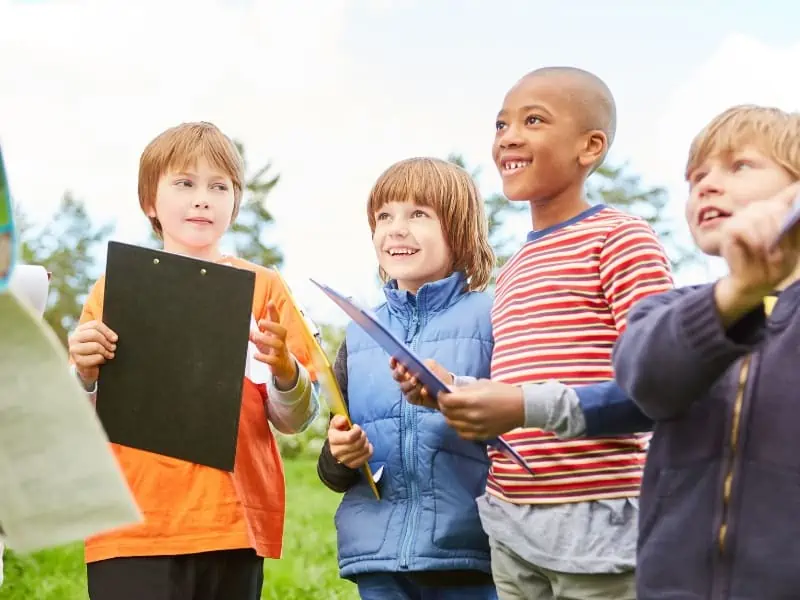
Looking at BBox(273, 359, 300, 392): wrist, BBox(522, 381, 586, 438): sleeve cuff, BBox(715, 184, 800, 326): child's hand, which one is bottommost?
BBox(522, 381, 586, 438): sleeve cuff

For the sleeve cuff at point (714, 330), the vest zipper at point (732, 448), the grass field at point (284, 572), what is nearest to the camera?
the sleeve cuff at point (714, 330)

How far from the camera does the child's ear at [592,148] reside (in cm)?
243

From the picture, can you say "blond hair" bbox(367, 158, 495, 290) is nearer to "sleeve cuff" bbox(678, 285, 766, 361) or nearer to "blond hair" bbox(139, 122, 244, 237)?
"blond hair" bbox(139, 122, 244, 237)

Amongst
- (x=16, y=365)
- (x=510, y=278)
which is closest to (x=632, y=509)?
(x=510, y=278)

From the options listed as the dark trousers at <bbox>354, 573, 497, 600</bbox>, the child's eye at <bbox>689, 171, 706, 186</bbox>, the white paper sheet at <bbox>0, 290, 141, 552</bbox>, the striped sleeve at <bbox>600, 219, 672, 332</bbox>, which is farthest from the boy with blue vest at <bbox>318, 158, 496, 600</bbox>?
the white paper sheet at <bbox>0, 290, 141, 552</bbox>

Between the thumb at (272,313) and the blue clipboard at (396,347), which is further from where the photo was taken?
the thumb at (272,313)

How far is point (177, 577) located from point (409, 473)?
1.91 ft

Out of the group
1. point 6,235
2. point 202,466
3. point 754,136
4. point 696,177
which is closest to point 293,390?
point 202,466

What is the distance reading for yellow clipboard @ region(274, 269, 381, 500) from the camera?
2.35 metres

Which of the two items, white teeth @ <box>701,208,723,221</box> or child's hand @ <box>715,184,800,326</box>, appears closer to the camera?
child's hand @ <box>715,184,800,326</box>

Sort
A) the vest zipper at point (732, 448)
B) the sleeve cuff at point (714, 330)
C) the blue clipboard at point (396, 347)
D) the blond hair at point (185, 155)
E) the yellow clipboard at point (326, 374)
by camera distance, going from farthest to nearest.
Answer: the blond hair at point (185, 155), the yellow clipboard at point (326, 374), the blue clipboard at point (396, 347), the vest zipper at point (732, 448), the sleeve cuff at point (714, 330)

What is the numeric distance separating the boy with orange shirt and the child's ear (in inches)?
30.3

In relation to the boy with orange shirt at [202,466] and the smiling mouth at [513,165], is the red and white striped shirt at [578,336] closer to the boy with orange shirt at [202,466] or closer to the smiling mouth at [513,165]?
the smiling mouth at [513,165]

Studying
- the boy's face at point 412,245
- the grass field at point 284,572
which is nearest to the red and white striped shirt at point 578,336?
the boy's face at point 412,245
